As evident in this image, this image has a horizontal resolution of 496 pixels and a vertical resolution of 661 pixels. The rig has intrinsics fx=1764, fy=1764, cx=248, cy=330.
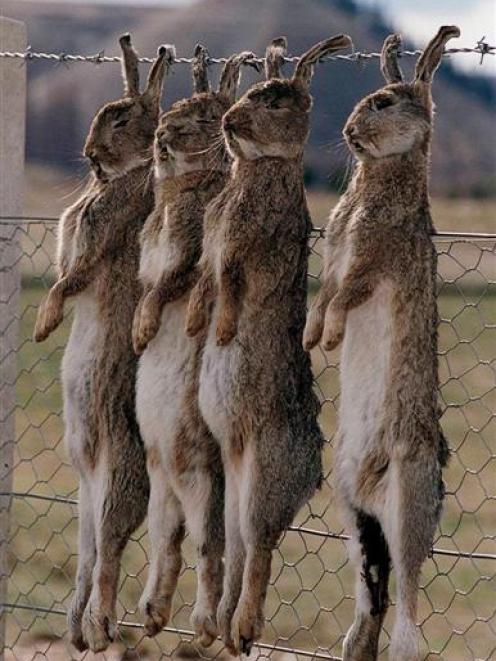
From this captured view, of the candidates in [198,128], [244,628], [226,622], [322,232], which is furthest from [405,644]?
[198,128]

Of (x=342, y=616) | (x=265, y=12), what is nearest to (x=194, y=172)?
(x=342, y=616)

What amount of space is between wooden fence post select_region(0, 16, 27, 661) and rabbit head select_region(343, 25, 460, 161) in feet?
5.50

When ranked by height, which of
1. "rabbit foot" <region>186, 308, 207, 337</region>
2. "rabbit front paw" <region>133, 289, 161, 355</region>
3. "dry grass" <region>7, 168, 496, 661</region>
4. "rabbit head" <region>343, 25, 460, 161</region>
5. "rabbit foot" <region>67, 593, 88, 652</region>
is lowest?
"dry grass" <region>7, 168, 496, 661</region>

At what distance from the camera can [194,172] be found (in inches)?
213

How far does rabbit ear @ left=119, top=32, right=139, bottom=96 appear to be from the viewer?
5.54m

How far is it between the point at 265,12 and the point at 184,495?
713 inches

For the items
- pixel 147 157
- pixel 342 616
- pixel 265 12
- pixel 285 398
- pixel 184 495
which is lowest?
pixel 265 12

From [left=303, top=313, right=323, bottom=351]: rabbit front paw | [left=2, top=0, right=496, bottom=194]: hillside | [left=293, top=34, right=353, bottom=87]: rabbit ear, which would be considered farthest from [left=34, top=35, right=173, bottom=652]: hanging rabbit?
[left=2, top=0, right=496, bottom=194]: hillside

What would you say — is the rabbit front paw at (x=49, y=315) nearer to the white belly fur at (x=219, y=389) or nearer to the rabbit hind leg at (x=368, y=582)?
the white belly fur at (x=219, y=389)

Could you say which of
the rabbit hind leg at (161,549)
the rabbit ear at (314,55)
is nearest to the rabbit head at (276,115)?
the rabbit ear at (314,55)

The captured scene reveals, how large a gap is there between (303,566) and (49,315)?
3.91 meters

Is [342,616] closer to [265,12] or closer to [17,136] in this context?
[17,136]

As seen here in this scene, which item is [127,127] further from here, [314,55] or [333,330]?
[333,330]

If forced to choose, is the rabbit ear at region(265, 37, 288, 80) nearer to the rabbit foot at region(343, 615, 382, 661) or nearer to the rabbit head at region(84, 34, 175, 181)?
the rabbit head at region(84, 34, 175, 181)
